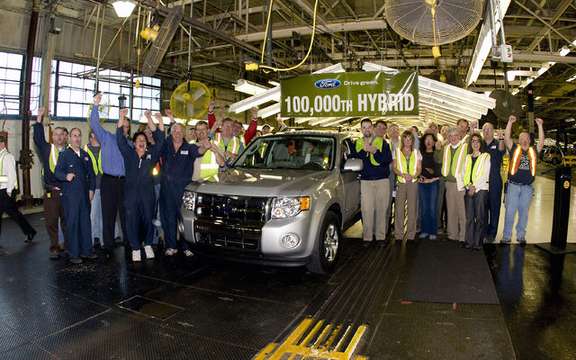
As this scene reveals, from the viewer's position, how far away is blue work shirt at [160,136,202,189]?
5.76 m

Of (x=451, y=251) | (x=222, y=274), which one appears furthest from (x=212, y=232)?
(x=451, y=251)

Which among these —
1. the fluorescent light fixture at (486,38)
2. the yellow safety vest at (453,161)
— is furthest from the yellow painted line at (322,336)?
the fluorescent light fixture at (486,38)

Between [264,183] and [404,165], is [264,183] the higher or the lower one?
the lower one

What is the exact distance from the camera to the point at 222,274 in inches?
202

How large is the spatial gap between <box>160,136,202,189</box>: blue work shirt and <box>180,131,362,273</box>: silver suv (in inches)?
23.6

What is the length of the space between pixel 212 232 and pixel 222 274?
2.12 feet

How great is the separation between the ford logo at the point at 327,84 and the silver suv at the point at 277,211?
189 cm

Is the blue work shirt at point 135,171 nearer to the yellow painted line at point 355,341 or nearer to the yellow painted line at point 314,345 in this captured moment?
the yellow painted line at point 314,345

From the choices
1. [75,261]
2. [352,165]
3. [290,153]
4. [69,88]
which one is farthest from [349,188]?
[69,88]

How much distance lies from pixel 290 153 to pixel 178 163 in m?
1.52

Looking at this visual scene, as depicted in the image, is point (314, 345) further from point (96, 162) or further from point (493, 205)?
point (493, 205)

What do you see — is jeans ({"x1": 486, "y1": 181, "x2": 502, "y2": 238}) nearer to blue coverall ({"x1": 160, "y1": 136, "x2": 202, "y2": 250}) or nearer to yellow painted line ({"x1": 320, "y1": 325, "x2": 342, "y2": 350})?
yellow painted line ({"x1": 320, "y1": 325, "x2": 342, "y2": 350})

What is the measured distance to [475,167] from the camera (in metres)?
6.20

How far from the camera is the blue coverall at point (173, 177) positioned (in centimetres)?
576
